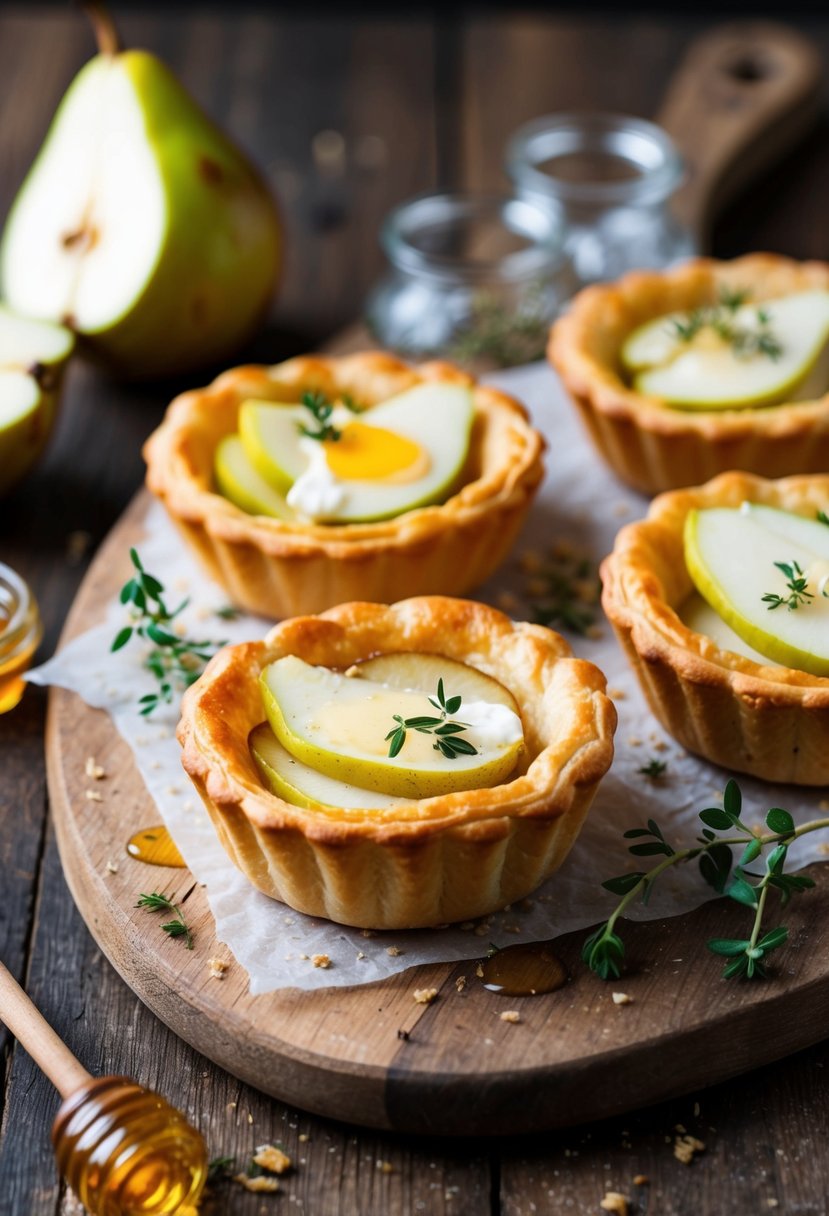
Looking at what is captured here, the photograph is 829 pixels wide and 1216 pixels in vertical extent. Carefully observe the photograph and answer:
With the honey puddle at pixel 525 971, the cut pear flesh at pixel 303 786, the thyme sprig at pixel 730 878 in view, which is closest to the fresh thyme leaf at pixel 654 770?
the thyme sprig at pixel 730 878

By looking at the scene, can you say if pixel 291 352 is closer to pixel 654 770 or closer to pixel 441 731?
pixel 654 770

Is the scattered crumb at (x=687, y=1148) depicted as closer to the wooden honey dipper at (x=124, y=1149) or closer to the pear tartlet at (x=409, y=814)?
the pear tartlet at (x=409, y=814)

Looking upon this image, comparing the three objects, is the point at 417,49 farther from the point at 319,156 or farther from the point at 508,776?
the point at 508,776

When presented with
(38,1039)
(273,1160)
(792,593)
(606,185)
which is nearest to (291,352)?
(606,185)

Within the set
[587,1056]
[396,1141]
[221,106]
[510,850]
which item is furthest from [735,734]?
[221,106]

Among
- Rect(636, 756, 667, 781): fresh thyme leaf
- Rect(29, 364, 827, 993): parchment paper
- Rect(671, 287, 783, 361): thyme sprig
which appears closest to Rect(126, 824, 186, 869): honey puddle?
Rect(29, 364, 827, 993): parchment paper

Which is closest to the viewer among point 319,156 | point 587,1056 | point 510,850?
point 587,1056
